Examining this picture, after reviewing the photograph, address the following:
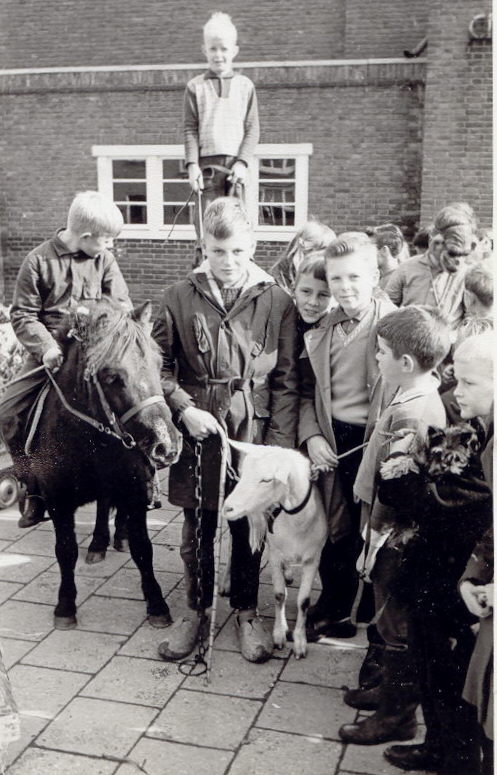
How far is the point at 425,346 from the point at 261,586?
2396mm

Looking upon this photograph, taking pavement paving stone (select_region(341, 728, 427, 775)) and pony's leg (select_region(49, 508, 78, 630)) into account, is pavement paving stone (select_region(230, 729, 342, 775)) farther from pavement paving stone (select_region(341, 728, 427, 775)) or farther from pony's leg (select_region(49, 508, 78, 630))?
pony's leg (select_region(49, 508, 78, 630))

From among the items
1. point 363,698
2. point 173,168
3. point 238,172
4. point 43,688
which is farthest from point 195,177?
point 173,168

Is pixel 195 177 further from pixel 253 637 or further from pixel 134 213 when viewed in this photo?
pixel 134 213

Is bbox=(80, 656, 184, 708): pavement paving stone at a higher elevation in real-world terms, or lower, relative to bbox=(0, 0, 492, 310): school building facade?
lower

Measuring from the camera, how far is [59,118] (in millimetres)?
14398

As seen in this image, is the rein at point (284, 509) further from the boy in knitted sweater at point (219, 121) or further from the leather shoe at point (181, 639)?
the boy in knitted sweater at point (219, 121)

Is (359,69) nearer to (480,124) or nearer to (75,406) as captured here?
(480,124)

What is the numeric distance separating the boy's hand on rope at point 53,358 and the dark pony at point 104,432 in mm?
34

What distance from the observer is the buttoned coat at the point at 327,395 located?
3852 millimetres

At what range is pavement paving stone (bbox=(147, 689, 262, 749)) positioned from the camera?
350 cm

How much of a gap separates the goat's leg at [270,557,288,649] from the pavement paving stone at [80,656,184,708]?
0.58m

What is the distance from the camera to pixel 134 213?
47.8 feet

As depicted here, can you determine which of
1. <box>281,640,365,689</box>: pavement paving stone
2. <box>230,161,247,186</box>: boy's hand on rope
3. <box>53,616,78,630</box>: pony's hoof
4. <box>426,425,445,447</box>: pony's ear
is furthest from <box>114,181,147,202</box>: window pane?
<box>426,425,445,447</box>: pony's ear

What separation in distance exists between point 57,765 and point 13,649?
111cm
